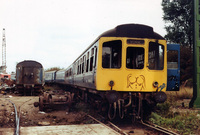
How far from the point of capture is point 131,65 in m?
8.18

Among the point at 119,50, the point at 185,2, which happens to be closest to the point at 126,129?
the point at 119,50

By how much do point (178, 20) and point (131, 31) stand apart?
89.3 ft

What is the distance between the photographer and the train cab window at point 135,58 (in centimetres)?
809

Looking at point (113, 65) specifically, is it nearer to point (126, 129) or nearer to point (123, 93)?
point (123, 93)

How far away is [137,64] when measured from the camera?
820 centimetres

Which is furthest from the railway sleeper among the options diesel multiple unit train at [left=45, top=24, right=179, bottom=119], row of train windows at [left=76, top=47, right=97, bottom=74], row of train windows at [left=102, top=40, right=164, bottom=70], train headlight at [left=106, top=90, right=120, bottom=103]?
train headlight at [left=106, top=90, right=120, bottom=103]

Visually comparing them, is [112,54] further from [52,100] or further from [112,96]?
[52,100]

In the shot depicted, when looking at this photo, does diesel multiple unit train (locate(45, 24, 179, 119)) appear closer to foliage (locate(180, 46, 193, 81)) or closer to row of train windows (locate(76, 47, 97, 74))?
row of train windows (locate(76, 47, 97, 74))

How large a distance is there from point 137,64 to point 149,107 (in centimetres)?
158

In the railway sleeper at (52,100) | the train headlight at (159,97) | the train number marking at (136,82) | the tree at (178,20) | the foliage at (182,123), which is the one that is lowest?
the foliage at (182,123)

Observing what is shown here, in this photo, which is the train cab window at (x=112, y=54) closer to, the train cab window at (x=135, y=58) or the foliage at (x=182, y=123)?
the train cab window at (x=135, y=58)

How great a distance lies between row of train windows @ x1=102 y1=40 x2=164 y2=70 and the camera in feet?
26.5

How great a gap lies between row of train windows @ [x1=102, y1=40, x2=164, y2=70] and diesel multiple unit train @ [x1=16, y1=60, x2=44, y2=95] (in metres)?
13.9

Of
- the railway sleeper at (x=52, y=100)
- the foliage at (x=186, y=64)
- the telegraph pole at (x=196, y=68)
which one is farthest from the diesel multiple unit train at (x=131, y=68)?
the foliage at (x=186, y=64)
